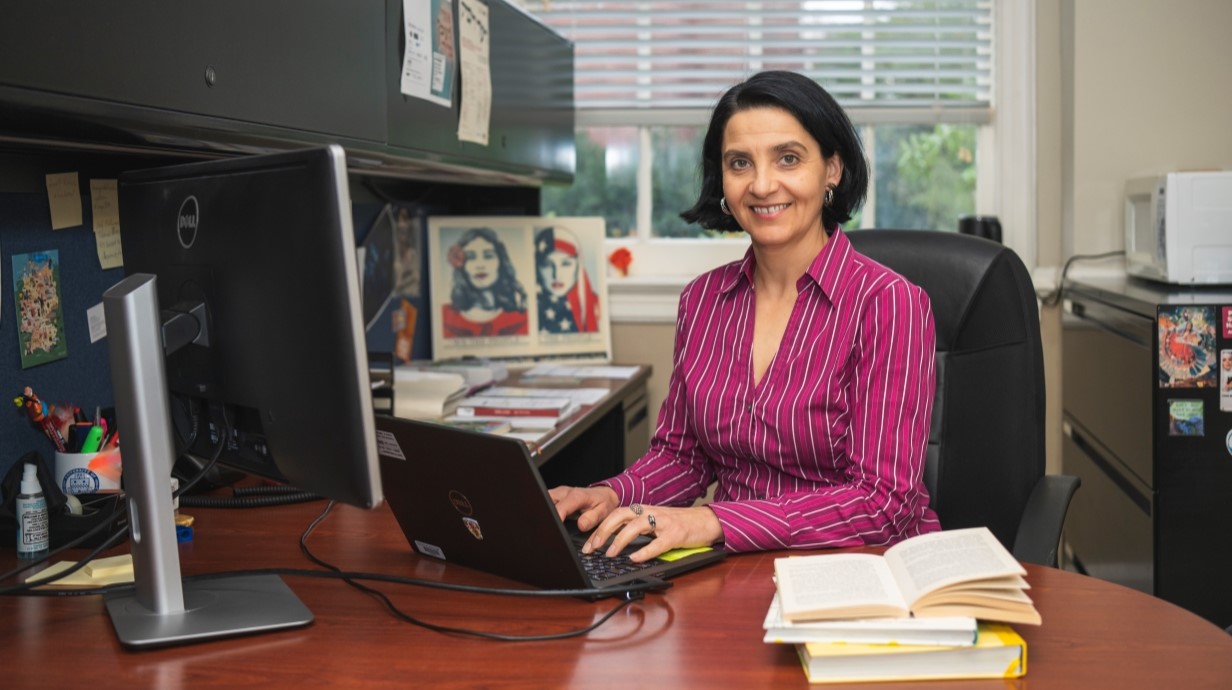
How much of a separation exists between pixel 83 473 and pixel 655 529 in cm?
81

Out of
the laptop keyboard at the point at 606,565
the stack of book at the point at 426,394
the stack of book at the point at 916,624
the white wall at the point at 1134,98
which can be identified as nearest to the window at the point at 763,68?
the white wall at the point at 1134,98

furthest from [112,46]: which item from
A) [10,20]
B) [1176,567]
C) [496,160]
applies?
[1176,567]

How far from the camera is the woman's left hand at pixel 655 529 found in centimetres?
140

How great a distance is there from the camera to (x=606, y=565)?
136 centimetres

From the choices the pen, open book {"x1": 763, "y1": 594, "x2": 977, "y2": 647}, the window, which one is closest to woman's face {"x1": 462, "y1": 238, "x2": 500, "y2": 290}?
the window

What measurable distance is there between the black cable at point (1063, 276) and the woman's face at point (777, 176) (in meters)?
1.69

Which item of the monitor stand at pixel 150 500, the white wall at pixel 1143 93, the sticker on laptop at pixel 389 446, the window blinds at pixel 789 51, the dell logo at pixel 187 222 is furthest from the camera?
the window blinds at pixel 789 51

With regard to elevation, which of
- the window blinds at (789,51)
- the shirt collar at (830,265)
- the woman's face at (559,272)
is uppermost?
the window blinds at (789,51)

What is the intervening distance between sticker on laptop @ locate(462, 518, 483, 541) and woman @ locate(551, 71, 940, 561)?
7.4 inches

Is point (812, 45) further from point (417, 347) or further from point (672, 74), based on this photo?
point (417, 347)

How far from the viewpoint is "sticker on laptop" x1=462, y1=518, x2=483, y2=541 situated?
1341 mm

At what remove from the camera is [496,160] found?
2633 millimetres

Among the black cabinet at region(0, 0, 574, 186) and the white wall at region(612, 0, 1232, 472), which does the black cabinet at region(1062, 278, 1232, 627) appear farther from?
the black cabinet at region(0, 0, 574, 186)

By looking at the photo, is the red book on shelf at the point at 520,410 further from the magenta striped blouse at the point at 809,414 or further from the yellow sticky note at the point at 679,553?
the yellow sticky note at the point at 679,553
